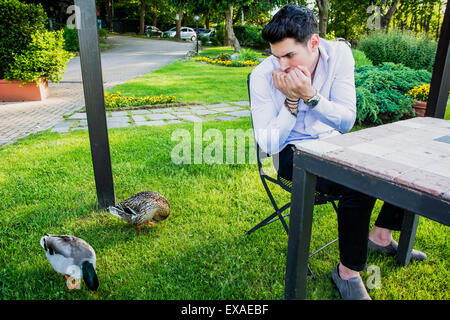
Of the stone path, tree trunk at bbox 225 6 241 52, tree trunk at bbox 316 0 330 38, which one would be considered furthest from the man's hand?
tree trunk at bbox 225 6 241 52

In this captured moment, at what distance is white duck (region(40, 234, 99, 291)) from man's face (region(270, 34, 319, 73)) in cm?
163

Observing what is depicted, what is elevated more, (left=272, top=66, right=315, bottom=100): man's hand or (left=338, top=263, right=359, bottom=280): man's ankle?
(left=272, top=66, right=315, bottom=100): man's hand

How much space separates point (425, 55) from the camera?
940 cm

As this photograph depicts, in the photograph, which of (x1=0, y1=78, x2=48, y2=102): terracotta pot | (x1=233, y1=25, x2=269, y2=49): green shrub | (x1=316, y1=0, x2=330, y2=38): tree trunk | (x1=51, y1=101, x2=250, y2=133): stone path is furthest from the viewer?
(x1=233, y1=25, x2=269, y2=49): green shrub

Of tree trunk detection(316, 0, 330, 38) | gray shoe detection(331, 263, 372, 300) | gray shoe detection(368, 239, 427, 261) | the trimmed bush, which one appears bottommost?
gray shoe detection(368, 239, 427, 261)

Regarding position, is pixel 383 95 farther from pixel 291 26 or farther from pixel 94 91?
pixel 94 91

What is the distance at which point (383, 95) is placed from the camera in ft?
18.0

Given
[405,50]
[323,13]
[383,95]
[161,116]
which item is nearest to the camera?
[383,95]

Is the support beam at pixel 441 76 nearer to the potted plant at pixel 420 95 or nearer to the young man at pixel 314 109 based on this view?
the young man at pixel 314 109

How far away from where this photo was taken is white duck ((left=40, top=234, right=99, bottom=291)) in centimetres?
181

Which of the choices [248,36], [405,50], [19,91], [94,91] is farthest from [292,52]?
[248,36]

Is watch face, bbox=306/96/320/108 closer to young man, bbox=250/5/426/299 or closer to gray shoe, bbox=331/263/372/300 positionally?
young man, bbox=250/5/426/299

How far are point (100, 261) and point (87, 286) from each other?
0.34m

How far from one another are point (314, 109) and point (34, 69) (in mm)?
7938
